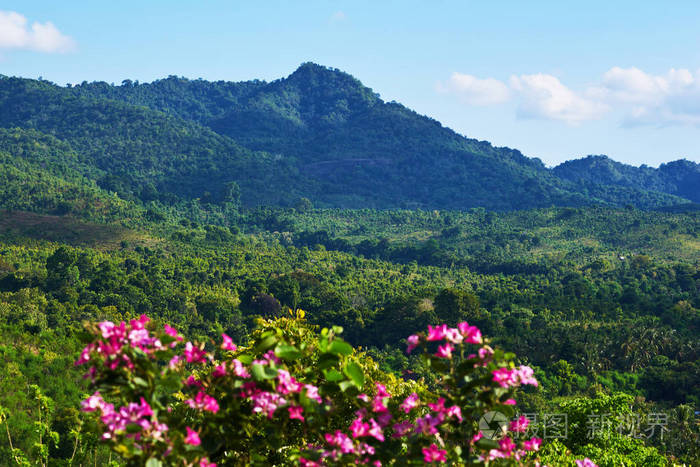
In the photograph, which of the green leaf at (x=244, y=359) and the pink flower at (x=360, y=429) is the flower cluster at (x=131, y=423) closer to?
the green leaf at (x=244, y=359)

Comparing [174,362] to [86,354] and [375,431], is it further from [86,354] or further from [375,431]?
[375,431]

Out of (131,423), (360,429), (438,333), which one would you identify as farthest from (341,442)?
(131,423)

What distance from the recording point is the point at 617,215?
11800cm

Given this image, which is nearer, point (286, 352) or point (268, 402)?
point (268, 402)

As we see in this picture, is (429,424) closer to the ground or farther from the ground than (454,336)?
closer to the ground

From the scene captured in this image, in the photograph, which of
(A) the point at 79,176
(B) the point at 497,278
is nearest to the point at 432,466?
(B) the point at 497,278

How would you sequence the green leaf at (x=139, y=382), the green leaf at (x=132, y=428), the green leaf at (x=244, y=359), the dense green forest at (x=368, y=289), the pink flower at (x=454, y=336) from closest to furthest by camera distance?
the green leaf at (x=132, y=428) → the green leaf at (x=139, y=382) → the pink flower at (x=454, y=336) → the green leaf at (x=244, y=359) → the dense green forest at (x=368, y=289)

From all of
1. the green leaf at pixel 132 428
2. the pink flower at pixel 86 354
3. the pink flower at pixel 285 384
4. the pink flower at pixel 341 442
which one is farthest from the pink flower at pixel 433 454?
the pink flower at pixel 86 354

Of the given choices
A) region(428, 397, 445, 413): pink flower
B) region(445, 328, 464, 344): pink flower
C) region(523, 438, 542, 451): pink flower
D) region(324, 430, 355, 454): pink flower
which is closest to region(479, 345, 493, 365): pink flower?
region(445, 328, 464, 344): pink flower

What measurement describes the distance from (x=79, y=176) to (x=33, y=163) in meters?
9.51

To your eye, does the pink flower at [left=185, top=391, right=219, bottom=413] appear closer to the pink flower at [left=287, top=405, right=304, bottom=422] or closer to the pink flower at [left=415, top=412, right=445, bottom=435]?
the pink flower at [left=287, top=405, right=304, bottom=422]

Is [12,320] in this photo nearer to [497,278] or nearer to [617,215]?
[497,278]

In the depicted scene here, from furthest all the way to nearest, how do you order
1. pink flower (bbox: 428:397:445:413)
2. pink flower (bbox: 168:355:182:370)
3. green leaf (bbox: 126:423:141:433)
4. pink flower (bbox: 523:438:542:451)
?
1. pink flower (bbox: 523:438:542:451)
2. pink flower (bbox: 428:397:445:413)
3. pink flower (bbox: 168:355:182:370)
4. green leaf (bbox: 126:423:141:433)

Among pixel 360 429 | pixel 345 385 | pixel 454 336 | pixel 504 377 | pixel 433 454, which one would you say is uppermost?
pixel 454 336
